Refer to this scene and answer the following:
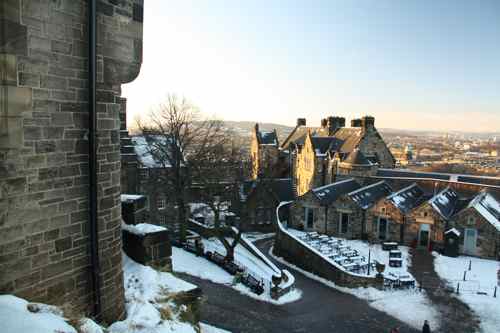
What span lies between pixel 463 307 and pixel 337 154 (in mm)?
22438

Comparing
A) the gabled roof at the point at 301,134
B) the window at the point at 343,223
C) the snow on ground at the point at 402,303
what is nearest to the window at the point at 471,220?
the snow on ground at the point at 402,303

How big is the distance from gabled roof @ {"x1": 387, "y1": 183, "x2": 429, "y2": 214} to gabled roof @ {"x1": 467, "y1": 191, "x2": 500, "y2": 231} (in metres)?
4.47

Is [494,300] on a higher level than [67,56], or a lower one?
lower

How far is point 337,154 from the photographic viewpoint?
41.1 metres

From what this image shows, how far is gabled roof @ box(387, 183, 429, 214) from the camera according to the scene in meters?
31.6

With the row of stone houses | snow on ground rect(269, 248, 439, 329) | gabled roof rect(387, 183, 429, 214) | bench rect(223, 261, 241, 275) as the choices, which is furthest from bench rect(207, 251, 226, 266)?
gabled roof rect(387, 183, 429, 214)

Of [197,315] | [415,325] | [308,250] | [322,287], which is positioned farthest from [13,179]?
[308,250]

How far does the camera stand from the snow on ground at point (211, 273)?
21.1m

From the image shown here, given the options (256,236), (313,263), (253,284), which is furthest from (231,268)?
(256,236)

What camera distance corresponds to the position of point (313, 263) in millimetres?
26328

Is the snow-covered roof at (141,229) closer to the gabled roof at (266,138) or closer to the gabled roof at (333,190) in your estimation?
the gabled roof at (333,190)

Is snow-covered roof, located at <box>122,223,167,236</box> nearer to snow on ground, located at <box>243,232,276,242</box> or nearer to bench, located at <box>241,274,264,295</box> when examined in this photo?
bench, located at <box>241,274,264,295</box>

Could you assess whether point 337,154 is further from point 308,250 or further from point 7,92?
point 7,92

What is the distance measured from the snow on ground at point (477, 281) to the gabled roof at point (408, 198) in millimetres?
4538
